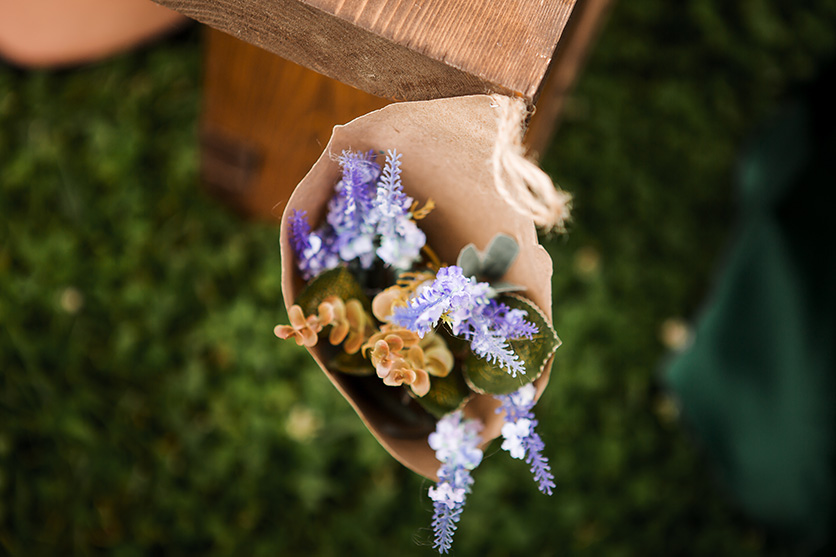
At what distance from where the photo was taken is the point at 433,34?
73 centimetres

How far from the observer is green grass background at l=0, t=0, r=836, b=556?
178 cm

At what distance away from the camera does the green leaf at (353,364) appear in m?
0.81

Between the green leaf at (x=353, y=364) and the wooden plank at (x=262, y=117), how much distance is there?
56 cm

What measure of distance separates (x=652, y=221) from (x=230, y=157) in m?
1.60

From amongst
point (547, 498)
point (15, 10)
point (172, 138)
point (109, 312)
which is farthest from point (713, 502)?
point (15, 10)

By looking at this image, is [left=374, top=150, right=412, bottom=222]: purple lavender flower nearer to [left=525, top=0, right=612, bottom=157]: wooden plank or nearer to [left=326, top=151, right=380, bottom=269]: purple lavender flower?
[left=326, top=151, right=380, bottom=269]: purple lavender flower

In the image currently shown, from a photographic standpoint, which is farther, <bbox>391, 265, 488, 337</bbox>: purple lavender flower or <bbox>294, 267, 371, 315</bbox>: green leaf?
<bbox>294, 267, 371, 315</bbox>: green leaf

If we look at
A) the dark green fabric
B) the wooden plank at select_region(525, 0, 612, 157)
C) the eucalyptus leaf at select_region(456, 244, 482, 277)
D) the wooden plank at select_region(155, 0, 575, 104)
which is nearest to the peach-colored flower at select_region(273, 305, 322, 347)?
the eucalyptus leaf at select_region(456, 244, 482, 277)

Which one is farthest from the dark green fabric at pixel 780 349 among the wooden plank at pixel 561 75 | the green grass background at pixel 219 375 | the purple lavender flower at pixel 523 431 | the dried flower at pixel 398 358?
the dried flower at pixel 398 358

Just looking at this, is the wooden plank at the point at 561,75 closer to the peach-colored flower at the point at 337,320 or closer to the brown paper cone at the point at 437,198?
the brown paper cone at the point at 437,198

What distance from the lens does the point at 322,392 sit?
186cm

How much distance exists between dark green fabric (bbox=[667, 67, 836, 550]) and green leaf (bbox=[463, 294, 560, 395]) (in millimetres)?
1225

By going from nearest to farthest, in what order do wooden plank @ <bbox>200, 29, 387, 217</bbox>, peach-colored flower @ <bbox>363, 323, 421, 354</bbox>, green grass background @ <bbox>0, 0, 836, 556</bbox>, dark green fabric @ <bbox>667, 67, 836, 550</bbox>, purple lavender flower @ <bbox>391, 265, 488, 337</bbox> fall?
purple lavender flower @ <bbox>391, 265, 488, 337</bbox> → peach-colored flower @ <bbox>363, 323, 421, 354</bbox> → wooden plank @ <bbox>200, 29, 387, 217</bbox> → dark green fabric @ <bbox>667, 67, 836, 550</bbox> → green grass background @ <bbox>0, 0, 836, 556</bbox>

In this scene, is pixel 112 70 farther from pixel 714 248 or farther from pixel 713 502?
pixel 713 502
